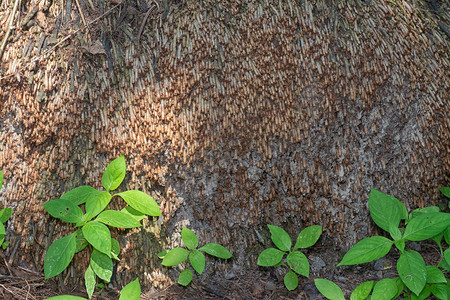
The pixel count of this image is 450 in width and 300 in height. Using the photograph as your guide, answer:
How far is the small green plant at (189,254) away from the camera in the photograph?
2.46 meters

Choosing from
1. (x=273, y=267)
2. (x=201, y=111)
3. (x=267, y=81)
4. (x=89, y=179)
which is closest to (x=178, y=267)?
(x=273, y=267)

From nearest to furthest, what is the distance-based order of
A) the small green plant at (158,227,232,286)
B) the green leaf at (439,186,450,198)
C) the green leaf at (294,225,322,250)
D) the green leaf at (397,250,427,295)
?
the green leaf at (397,250,427,295) → the small green plant at (158,227,232,286) → the green leaf at (294,225,322,250) → the green leaf at (439,186,450,198)

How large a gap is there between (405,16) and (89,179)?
2308 mm

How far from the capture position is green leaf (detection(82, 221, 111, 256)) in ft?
7.27

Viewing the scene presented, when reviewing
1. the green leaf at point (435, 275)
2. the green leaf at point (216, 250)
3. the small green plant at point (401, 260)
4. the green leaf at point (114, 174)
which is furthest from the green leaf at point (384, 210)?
the green leaf at point (114, 174)

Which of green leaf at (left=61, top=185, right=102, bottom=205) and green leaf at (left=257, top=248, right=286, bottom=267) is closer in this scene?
green leaf at (left=61, top=185, right=102, bottom=205)

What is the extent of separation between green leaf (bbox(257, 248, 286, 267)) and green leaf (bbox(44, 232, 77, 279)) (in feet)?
3.71

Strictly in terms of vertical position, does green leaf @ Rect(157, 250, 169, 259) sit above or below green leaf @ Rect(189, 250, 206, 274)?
below

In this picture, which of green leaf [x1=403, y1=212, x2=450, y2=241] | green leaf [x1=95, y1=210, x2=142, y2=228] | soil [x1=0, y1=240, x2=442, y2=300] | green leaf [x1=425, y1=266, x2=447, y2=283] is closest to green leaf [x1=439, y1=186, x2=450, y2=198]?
soil [x1=0, y1=240, x2=442, y2=300]

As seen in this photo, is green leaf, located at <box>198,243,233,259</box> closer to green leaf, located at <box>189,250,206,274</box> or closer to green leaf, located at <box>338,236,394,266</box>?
green leaf, located at <box>189,250,206,274</box>

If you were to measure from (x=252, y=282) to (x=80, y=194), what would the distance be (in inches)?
47.6

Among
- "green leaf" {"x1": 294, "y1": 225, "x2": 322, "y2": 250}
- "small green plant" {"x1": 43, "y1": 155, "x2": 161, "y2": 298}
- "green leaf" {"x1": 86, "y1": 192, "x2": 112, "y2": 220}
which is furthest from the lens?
"green leaf" {"x1": 294, "y1": 225, "x2": 322, "y2": 250}

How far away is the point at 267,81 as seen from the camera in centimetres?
255

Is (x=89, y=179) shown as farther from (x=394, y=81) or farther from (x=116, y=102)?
(x=394, y=81)
